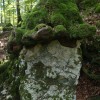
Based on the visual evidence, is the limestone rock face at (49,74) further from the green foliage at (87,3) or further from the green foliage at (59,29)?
the green foliage at (87,3)

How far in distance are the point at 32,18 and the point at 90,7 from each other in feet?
13.9

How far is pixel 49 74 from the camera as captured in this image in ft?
18.3

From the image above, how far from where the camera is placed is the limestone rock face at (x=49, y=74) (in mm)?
5535

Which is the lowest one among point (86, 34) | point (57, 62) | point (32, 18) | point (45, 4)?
point (57, 62)

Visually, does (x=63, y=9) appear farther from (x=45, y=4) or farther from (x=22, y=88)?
(x=22, y=88)

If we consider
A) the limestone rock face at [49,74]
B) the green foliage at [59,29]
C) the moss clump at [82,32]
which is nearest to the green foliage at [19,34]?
the limestone rock face at [49,74]

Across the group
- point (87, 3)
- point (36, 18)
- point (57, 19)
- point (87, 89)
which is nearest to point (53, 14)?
point (57, 19)

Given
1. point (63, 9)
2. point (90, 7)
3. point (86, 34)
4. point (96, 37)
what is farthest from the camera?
point (90, 7)

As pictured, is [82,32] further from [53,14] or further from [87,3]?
[87,3]

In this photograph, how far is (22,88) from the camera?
5641 millimetres

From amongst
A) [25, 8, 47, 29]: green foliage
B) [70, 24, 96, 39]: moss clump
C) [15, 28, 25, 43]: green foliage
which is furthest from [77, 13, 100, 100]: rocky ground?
[15, 28, 25, 43]: green foliage

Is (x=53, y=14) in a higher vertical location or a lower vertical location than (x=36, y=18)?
higher

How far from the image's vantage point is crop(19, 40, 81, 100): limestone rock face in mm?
5535

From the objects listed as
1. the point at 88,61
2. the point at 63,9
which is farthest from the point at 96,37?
the point at 63,9
